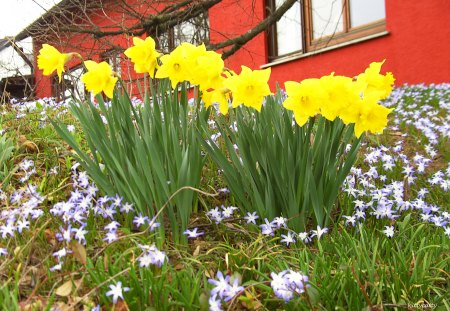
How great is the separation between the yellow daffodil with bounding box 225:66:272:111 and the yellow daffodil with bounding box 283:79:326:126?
10 centimetres

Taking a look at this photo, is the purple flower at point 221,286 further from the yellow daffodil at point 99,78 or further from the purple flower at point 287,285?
the yellow daffodil at point 99,78

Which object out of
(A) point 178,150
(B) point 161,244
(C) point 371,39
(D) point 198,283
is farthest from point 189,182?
(C) point 371,39

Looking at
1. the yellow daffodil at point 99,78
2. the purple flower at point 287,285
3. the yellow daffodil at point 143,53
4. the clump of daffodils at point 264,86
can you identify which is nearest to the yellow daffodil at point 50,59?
the clump of daffodils at point 264,86

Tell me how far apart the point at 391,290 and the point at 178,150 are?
92 centimetres

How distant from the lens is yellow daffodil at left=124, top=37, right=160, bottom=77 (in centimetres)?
189

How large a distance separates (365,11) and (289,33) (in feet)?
5.61

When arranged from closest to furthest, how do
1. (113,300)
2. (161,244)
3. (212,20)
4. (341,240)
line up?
(113,300)
(161,244)
(341,240)
(212,20)

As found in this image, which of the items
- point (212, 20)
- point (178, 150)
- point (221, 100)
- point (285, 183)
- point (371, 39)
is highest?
point (212, 20)

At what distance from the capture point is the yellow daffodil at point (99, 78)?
185 centimetres

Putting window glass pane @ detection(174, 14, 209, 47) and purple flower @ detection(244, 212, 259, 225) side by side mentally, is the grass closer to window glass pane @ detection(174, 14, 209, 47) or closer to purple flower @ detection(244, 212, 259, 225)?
purple flower @ detection(244, 212, 259, 225)

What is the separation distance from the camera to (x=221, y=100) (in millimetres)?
1937

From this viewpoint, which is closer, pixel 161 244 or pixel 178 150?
pixel 161 244

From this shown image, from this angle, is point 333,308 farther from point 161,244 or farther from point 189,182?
point 189,182

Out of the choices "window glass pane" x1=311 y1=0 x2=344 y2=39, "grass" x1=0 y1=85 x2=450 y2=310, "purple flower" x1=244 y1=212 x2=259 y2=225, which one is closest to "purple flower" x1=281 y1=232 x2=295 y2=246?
"grass" x1=0 y1=85 x2=450 y2=310
